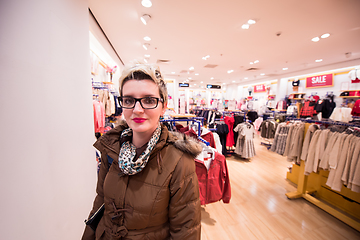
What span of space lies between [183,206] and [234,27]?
3861mm

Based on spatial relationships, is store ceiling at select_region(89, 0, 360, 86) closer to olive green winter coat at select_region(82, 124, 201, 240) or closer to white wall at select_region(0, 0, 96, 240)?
white wall at select_region(0, 0, 96, 240)

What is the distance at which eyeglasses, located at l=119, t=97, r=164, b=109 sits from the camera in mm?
739

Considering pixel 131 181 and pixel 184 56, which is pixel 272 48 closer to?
pixel 184 56

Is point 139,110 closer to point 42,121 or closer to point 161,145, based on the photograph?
point 161,145

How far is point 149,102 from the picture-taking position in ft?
2.48

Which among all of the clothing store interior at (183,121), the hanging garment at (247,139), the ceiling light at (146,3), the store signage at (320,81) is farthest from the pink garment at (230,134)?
the store signage at (320,81)

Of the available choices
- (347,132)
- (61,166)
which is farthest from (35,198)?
(347,132)

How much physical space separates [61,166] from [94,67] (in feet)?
8.50

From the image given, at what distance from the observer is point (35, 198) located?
1.01 m

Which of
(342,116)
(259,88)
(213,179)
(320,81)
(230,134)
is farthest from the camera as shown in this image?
(259,88)

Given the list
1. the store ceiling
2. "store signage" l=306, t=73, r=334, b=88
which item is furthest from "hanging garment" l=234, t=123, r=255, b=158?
"store signage" l=306, t=73, r=334, b=88

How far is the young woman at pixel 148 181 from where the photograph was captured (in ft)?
2.31

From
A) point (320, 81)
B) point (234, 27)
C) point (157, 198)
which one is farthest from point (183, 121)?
point (320, 81)

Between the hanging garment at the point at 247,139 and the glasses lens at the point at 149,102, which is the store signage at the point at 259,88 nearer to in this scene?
the hanging garment at the point at 247,139
